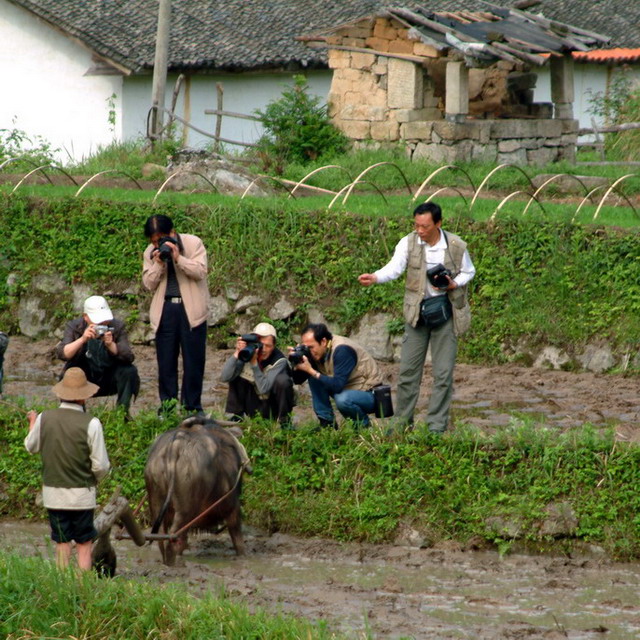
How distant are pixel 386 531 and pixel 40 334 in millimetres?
6941

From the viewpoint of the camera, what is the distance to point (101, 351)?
399 inches

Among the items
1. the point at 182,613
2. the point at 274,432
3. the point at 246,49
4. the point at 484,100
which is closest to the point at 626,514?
the point at 274,432

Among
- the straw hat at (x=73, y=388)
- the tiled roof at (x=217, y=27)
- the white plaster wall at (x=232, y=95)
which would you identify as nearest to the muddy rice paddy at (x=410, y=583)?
the straw hat at (x=73, y=388)

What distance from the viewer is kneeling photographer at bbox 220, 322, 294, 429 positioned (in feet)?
32.2

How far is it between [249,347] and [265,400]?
1.72 ft

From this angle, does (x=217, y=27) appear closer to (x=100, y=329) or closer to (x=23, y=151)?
(x=23, y=151)

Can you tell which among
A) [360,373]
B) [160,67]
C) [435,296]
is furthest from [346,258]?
[160,67]

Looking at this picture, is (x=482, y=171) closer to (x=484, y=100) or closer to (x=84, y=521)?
(x=484, y=100)

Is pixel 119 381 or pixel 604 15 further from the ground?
pixel 604 15

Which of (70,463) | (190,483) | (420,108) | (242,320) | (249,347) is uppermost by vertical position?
(420,108)

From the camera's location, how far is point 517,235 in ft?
44.1

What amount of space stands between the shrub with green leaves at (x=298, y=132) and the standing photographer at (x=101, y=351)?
10724 mm

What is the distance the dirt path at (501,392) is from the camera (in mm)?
11250

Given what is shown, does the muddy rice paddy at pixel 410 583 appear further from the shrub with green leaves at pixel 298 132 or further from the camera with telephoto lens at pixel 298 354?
the shrub with green leaves at pixel 298 132
